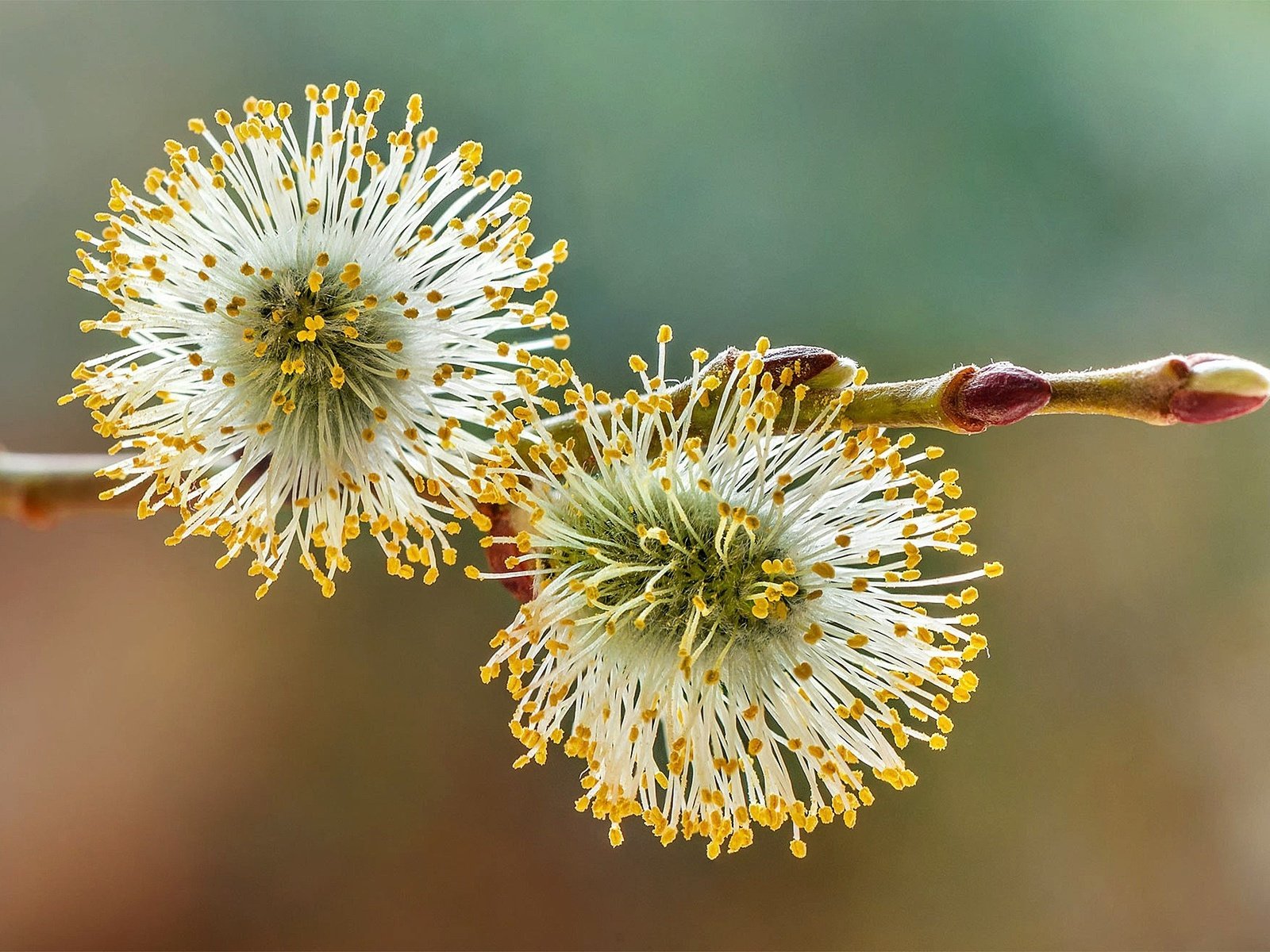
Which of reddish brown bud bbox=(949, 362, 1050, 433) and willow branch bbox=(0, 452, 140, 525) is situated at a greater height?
willow branch bbox=(0, 452, 140, 525)

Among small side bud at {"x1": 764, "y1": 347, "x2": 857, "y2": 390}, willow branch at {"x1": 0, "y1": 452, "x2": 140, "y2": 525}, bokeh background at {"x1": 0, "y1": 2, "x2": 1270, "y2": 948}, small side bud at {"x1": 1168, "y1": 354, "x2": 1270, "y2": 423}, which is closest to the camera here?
small side bud at {"x1": 1168, "y1": 354, "x2": 1270, "y2": 423}

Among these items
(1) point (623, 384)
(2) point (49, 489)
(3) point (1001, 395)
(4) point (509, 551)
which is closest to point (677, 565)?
(4) point (509, 551)

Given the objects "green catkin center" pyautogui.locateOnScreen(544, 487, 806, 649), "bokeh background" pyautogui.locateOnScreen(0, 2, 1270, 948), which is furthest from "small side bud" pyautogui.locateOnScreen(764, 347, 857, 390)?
"bokeh background" pyautogui.locateOnScreen(0, 2, 1270, 948)

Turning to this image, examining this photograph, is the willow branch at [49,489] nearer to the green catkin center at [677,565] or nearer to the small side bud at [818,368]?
the green catkin center at [677,565]

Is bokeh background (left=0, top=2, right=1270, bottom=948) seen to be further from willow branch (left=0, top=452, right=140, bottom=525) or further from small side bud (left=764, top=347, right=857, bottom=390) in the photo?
small side bud (left=764, top=347, right=857, bottom=390)

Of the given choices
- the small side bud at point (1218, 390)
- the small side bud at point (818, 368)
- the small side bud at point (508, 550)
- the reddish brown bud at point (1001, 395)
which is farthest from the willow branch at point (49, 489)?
the small side bud at point (1218, 390)

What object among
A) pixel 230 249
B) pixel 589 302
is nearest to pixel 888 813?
pixel 589 302

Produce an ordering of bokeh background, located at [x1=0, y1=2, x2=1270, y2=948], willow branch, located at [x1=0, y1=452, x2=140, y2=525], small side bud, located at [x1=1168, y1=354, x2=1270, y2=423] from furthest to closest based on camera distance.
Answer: bokeh background, located at [x1=0, y1=2, x2=1270, y2=948]
willow branch, located at [x1=0, y1=452, x2=140, y2=525]
small side bud, located at [x1=1168, y1=354, x2=1270, y2=423]
